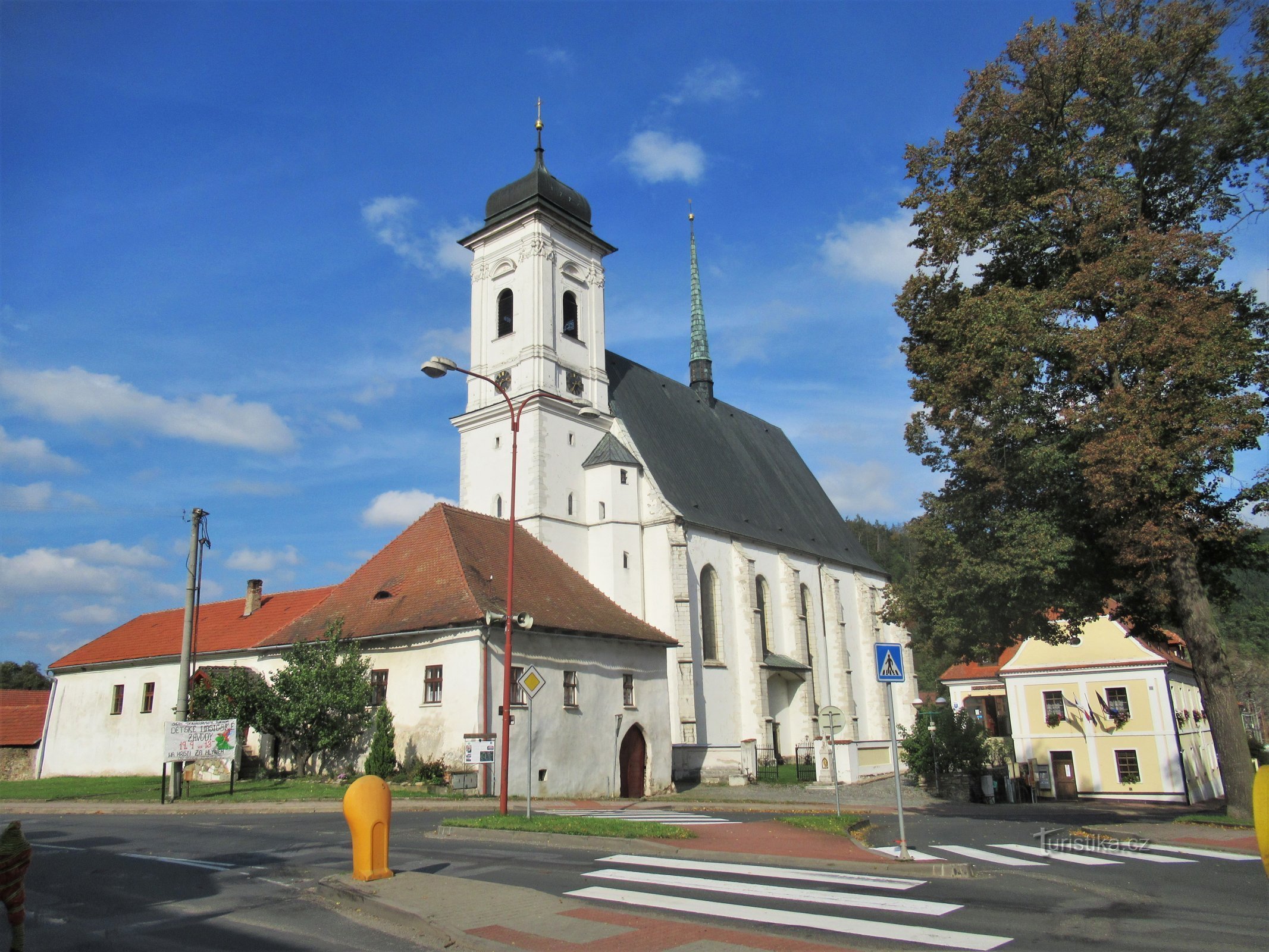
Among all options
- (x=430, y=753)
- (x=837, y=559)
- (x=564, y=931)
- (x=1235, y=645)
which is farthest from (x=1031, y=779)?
(x=1235, y=645)

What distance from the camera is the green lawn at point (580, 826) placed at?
39.9ft

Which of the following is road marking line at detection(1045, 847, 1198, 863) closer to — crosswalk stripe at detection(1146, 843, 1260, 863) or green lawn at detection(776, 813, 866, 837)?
crosswalk stripe at detection(1146, 843, 1260, 863)

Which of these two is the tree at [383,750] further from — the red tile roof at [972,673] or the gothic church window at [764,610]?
the red tile roof at [972,673]

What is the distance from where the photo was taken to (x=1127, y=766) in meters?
33.3

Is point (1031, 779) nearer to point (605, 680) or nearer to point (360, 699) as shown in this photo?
point (605, 680)

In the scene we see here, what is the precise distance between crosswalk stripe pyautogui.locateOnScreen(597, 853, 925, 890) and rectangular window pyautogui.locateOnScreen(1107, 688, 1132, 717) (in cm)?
2930

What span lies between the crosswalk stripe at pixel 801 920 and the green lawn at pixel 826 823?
5.71 metres

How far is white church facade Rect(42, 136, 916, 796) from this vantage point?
2336 centimetres

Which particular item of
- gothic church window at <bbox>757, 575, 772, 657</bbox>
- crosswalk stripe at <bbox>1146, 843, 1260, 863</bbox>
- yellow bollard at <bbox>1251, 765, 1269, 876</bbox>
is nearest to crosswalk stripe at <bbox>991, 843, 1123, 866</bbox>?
crosswalk stripe at <bbox>1146, 843, 1260, 863</bbox>

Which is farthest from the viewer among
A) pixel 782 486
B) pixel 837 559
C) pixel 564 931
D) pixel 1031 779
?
pixel 782 486

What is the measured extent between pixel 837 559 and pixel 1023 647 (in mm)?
10402

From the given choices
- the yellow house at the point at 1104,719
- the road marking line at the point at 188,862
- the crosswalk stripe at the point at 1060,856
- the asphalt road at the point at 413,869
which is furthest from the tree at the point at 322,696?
the yellow house at the point at 1104,719

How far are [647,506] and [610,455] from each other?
96.2 inches

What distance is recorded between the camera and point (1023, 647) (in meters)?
36.0
